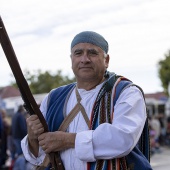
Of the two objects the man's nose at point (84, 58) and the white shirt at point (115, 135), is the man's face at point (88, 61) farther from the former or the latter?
the white shirt at point (115, 135)

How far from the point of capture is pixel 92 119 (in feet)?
9.09

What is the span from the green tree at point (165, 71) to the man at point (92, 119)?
4609 cm

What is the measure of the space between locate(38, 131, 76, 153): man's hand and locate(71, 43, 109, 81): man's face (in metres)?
0.39

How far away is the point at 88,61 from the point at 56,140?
0.50 meters

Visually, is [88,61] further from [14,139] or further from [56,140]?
[14,139]

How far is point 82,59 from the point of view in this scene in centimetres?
283

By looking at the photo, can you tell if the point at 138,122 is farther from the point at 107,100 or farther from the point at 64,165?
the point at 64,165

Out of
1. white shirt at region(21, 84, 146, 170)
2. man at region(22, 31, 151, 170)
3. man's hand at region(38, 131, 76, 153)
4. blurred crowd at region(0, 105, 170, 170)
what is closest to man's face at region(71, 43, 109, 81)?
man at region(22, 31, 151, 170)

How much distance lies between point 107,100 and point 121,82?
0.47ft

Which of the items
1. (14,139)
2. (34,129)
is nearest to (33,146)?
(34,129)

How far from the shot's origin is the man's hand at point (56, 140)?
8.82 feet

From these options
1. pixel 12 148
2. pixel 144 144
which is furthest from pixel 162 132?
pixel 144 144

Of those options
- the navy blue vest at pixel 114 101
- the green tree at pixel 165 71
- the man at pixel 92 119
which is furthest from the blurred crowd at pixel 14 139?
the green tree at pixel 165 71

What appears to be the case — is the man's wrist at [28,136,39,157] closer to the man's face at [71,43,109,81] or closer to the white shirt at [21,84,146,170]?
the white shirt at [21,84,146,170]
